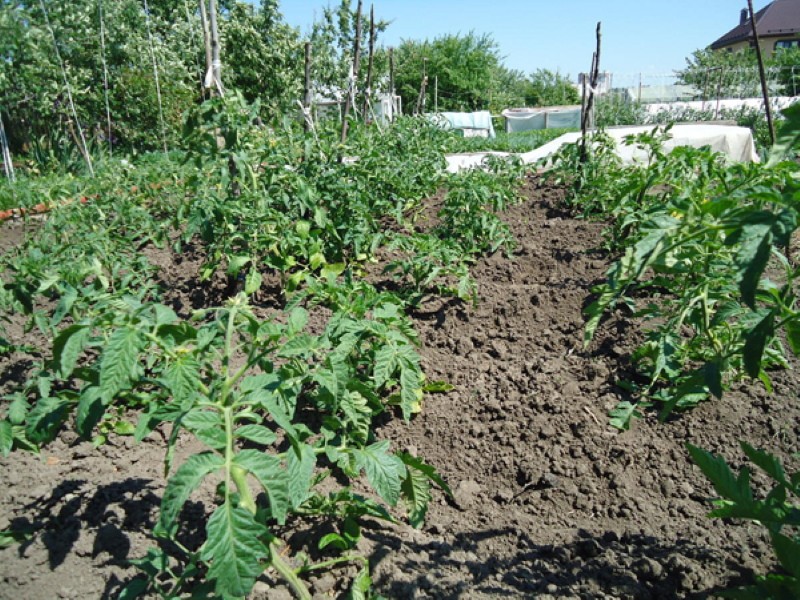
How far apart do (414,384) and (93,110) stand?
11514 millimetres

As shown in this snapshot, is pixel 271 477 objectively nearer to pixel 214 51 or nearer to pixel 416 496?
pixel 416 496

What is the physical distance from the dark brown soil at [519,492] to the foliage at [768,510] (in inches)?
12.3

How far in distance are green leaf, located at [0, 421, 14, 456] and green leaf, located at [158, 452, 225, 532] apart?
75cm

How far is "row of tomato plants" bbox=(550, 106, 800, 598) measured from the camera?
41.6 inches

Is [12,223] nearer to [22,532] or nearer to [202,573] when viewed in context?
[22,532]

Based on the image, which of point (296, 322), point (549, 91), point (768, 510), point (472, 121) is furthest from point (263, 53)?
point (549, 91)

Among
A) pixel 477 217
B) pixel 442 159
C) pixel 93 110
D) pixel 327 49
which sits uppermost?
pixel 327 49

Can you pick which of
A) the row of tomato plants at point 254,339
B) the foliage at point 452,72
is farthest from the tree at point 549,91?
the row of tomato plants at point 254,339

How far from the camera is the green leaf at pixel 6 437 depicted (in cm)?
A: 165

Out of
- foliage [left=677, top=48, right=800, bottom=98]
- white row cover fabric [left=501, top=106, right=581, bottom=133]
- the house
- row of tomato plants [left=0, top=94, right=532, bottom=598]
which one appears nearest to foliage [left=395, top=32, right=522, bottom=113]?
white row cover fabric [left=501, top=106, right=581, bottom=133]

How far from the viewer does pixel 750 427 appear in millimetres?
2260

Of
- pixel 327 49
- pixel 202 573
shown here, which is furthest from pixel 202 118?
pixel 327 49

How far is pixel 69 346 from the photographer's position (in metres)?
1.43

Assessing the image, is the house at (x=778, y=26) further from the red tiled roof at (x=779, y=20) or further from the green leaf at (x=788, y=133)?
the green leaf at (x=788, y=133)
